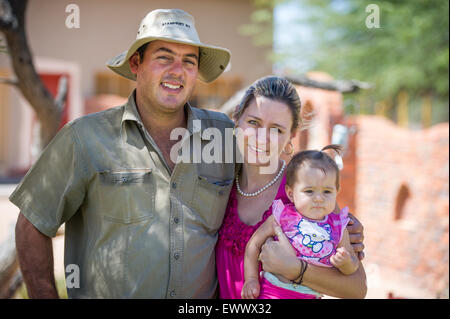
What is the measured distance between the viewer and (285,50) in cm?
1453

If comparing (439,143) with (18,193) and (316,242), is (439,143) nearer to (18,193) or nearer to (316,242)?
(316,242)

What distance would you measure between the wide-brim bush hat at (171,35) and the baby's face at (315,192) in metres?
0.92

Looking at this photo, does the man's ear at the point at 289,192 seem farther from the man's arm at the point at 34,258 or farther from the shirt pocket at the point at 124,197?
the man's arm at the point at 34,258

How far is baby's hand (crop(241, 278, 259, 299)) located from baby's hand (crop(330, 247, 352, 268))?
39 cm

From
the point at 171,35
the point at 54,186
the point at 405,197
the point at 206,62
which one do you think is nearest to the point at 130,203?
the point at 54,186

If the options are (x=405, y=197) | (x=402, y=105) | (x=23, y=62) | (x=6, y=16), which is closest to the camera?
(x=6, y=16)

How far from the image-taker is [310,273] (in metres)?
2.21

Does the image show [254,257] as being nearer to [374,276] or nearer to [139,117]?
[139,117]

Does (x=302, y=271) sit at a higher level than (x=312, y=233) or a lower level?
lower

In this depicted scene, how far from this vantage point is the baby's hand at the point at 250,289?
2273 mm

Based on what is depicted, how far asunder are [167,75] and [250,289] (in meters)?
1.21

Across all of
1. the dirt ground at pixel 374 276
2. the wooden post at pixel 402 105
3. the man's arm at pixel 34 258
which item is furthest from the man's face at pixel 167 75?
the wooden post at pixel 402 105

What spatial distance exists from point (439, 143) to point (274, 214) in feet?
19.5
